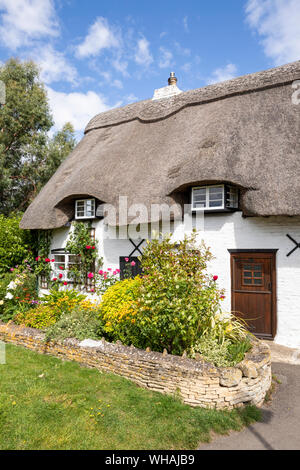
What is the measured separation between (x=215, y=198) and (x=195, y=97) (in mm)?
4891

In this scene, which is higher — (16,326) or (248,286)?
(248,286)

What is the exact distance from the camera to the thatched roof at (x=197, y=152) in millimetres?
7867

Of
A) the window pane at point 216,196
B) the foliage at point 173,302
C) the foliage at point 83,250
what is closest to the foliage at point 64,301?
the foliage at point 173,302

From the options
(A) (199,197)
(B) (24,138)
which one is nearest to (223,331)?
(A) (199,197)

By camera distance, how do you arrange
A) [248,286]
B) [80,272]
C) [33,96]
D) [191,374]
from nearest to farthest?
[191,374] < [248,286] < [80,272] < [33,96]

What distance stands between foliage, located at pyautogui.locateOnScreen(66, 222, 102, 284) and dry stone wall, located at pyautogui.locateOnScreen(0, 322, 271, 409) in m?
4.94

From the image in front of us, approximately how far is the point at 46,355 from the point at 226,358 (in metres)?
3.56

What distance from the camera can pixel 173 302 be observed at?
17.0 ft

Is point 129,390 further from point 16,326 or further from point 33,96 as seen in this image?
point 33,96

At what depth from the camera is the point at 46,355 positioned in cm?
649

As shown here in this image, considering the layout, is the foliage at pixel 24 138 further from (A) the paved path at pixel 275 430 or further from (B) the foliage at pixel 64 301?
(A) the paved path at pixel 275 430

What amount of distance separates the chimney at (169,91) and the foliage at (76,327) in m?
9.37
